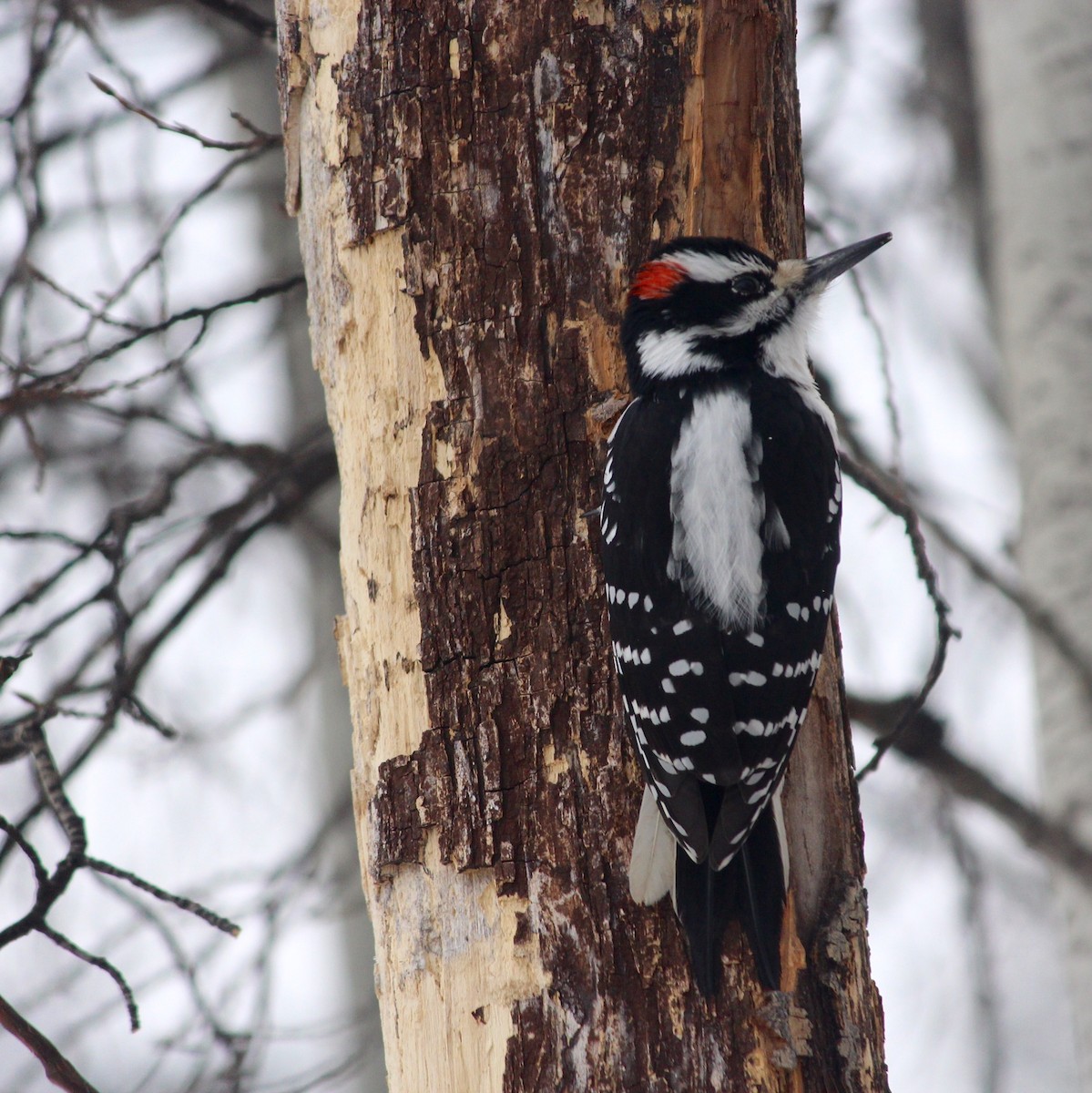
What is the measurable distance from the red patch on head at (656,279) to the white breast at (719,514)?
0.25 meters

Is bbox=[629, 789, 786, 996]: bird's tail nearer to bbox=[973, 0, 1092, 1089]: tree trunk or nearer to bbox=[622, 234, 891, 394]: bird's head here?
bbox=[622, 234, 891, 394]: bird's head

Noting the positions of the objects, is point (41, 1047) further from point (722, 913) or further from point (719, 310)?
point (719, 310)

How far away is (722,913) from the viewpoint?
2.06m

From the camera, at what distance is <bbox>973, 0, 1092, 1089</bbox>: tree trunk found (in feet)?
12.0

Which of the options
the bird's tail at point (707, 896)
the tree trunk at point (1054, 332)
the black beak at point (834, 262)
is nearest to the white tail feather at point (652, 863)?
the bird's tail at point (707, 896)

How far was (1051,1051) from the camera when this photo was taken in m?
8.54

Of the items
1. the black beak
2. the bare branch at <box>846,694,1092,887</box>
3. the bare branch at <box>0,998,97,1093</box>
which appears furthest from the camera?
the bare branch at <box>846,694,1092,887</box>

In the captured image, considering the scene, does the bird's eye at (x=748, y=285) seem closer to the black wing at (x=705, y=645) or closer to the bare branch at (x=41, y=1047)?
the black wing at (x=705, y=645)

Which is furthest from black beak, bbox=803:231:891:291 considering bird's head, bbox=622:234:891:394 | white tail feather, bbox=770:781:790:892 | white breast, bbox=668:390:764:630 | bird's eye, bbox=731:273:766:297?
white tail feather, bbox=770:781:790:892

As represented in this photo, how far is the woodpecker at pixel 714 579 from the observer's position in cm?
210

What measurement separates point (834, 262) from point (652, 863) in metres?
1.37

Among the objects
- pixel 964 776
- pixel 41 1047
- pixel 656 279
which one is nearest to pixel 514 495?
pixel 656 279

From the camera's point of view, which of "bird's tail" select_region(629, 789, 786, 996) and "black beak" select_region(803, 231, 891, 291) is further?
"black beak" select_region(803, 231, 891, 291)

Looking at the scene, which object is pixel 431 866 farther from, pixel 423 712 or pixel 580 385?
pixel 580 385
